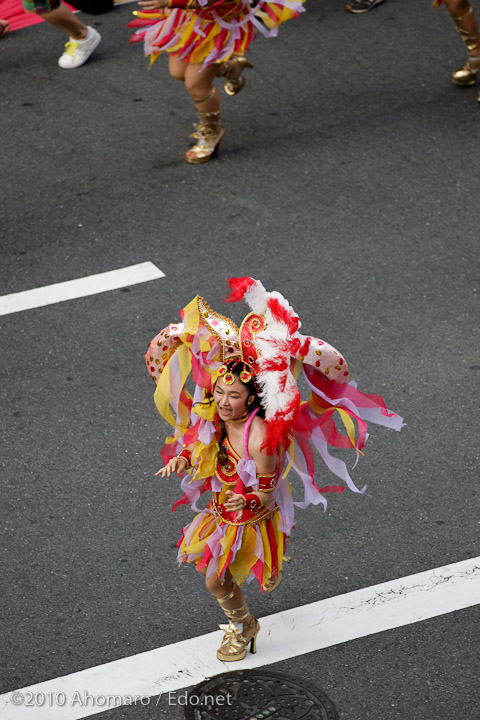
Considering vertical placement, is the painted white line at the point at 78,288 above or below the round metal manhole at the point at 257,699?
above

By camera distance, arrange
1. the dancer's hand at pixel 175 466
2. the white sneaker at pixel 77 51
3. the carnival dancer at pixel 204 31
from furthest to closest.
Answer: the white sneaker at pixel 77 51, the carnival dancer at pixel 204 31, the dancer's hand at pixel 175 466

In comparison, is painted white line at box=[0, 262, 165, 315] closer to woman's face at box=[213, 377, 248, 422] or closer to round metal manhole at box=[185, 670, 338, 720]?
woman's face at box=[213, 377, 248, 422]

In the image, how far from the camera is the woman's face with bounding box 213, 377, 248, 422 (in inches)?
137

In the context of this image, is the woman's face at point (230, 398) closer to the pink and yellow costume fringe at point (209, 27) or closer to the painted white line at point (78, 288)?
the painted white line at point (78, 288)

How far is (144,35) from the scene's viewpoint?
22.5 feet

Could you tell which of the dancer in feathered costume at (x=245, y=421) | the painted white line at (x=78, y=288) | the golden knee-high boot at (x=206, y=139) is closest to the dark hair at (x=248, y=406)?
the dancer in feathered costume at (x=245, y=421)

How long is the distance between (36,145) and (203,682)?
4938mm

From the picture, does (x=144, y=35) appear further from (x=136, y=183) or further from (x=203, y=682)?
(x=203, y=682)

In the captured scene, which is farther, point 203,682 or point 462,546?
point 462,546

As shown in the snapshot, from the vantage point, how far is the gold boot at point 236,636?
3.97m

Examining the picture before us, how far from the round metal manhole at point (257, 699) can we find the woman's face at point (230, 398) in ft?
3.83

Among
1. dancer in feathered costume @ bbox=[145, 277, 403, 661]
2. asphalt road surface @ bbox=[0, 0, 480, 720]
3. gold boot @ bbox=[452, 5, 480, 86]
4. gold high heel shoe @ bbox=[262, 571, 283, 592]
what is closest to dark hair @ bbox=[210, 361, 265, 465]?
dancer in feathered costume @ bbox=[145, 277, 403, 661]

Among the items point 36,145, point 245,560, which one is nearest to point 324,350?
point 245,560

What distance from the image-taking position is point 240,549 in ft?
12.5
